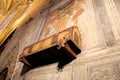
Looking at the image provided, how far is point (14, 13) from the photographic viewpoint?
6672 mm

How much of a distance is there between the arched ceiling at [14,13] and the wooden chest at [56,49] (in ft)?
8.87

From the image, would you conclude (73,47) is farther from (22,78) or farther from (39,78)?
(22,78)

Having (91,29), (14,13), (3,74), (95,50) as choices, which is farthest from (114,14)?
(14,13)

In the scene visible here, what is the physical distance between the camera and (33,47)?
3113 mm

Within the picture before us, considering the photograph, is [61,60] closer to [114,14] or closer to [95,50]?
[95,50]

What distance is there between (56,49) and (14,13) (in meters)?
4.56

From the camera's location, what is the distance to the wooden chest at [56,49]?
8.36 ft

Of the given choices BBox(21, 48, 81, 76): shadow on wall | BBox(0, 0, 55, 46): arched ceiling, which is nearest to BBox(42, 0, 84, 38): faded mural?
BBox(21, 48, 81, 76): shadow on wall

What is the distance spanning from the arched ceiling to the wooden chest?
2.70 meters

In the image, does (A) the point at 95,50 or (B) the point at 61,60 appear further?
(B) the point at 61,60

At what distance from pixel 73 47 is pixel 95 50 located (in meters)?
0.37

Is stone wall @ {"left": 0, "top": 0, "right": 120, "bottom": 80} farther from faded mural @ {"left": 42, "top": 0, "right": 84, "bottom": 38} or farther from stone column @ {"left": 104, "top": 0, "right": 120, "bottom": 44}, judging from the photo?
faded mural @ {"left": 42, "top": 0, "right": 84, "bottom": 38}

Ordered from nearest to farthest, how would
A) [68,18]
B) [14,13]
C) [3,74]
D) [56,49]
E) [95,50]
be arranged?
[95,50] < [56,49] < [68,18] < [3,74] < [14,13]

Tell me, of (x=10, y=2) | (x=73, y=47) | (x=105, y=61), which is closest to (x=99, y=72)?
(x=105, y=61)
